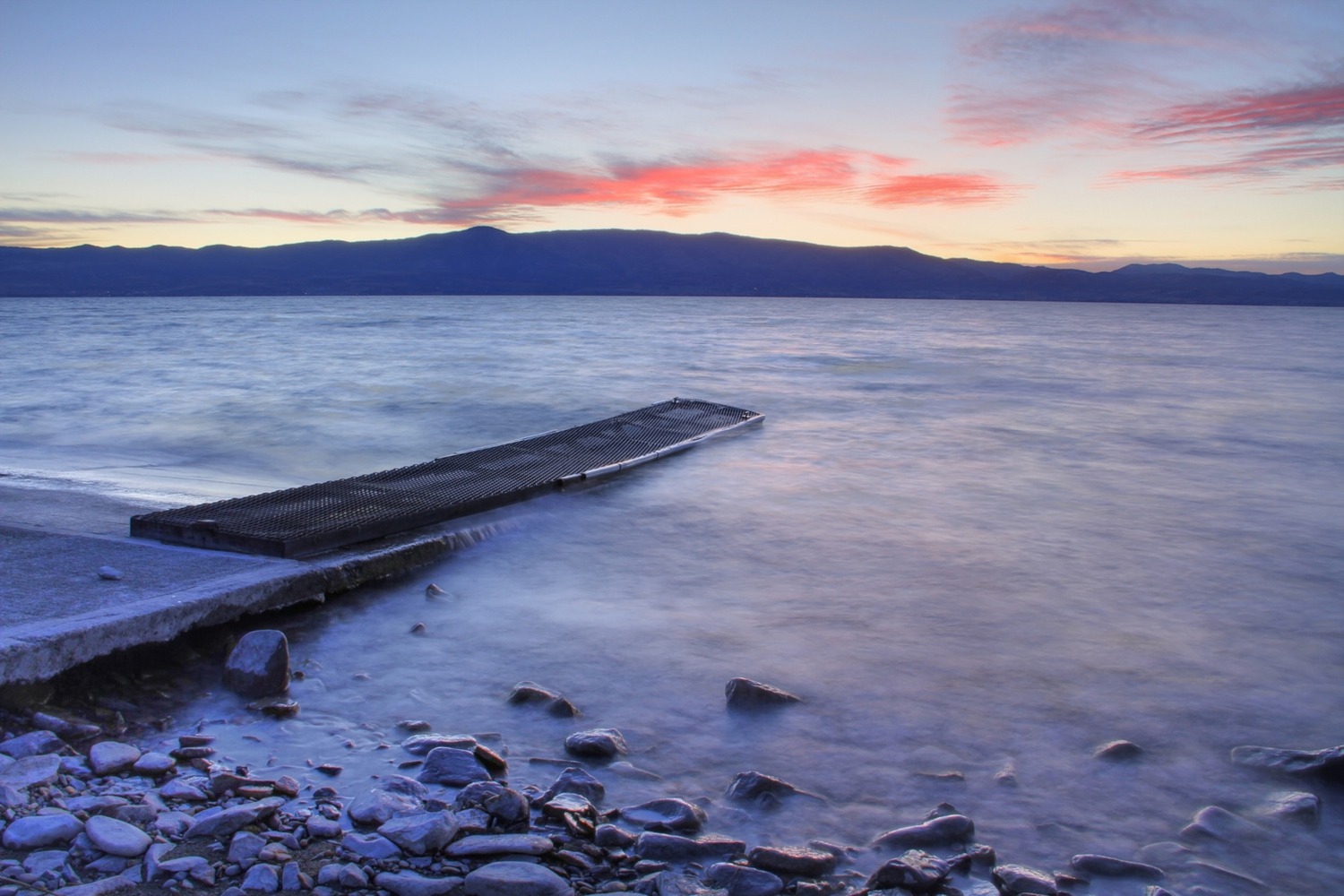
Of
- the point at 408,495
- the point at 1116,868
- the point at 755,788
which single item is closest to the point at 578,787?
the point at 755,788

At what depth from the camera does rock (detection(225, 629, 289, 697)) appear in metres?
3.63

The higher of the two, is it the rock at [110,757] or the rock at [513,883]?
the rock at [110,757]

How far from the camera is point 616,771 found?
323 centimetres

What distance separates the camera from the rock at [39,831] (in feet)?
8.02

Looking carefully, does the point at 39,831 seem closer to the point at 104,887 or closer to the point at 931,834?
the point at 104,887

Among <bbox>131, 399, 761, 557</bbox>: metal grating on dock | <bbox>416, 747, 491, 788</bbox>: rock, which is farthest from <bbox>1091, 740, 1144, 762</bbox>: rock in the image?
<bbox>131, 399, 761, 557</bbox>: metal grating on dock

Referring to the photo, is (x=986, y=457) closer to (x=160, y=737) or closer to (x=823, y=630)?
(x=823, y=630)

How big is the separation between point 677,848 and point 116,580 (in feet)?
9.37

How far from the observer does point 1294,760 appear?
3420mm

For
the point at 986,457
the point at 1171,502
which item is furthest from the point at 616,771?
the point at 986,457

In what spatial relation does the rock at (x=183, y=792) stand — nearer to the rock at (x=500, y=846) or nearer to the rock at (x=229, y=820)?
the rock at (x=229, y=820)

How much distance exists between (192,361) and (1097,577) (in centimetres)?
2209

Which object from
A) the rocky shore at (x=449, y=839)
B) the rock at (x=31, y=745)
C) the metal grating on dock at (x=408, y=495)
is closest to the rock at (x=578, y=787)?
the rocky shore at (x=449, y=839)

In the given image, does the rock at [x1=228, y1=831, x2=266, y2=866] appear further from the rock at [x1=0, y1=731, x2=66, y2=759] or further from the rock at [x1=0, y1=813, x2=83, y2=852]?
the rock at [x1=0, y1=731, x2=66, y2=759]
